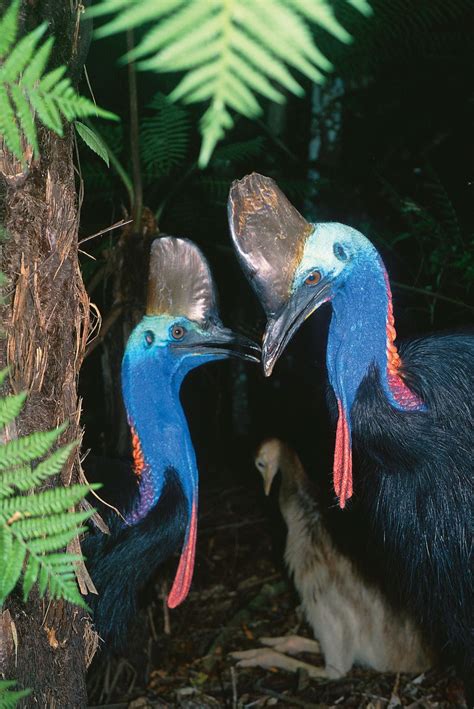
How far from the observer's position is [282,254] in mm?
2059

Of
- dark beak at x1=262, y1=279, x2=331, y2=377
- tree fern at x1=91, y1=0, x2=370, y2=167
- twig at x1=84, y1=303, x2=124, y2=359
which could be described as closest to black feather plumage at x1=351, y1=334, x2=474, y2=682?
dark beak at x1=262, y1=279, x2=331, y2=377

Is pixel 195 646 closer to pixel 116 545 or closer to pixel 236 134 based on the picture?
pixel 116 545

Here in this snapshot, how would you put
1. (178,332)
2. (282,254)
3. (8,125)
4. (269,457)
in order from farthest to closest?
(269,457) → (178,332) → (282,254) → (8,125)

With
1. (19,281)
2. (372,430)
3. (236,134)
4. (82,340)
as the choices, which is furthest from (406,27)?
(19,281)

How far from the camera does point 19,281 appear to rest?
1493 millimetres

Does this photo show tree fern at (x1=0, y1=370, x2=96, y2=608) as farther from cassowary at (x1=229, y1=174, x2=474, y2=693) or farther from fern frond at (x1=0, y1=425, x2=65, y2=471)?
cassowary at (x1=229, y1=174, x2=474, y2=693)

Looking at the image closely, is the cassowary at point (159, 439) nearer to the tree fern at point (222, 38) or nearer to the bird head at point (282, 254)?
the bird head at point (282, 254)

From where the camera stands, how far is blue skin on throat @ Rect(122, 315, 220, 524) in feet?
8.03

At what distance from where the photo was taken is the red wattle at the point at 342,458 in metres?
2.13

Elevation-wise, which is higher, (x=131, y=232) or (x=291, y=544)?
(x=131, y=232)

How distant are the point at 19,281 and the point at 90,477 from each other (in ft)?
3.54

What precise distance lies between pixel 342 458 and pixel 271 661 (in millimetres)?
1694

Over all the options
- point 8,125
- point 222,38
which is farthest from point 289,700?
point 222,38

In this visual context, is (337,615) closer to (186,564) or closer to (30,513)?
(186,564)
